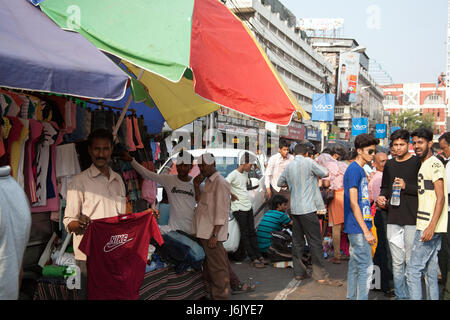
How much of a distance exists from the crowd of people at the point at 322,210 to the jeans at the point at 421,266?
1cm

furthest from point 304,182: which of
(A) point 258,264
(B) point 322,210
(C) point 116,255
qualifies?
(C) point 116,255

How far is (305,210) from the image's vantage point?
22.9ft

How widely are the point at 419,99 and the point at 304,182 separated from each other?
134955 mm

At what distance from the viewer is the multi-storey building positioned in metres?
124

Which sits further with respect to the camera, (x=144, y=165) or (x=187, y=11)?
(x=144, y=165)

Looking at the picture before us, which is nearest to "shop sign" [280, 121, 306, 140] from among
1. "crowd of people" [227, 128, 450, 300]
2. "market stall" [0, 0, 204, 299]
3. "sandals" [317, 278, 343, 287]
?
"sandals" [317, 278, 343, 287]

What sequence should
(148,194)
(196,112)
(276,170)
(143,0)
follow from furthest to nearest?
(276,170)
(196,112)
(148,194)
(143,0)

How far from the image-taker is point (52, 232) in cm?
475

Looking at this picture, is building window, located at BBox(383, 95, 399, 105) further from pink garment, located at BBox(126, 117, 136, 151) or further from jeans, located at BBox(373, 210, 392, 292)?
pink garment, located at BBox(126, 117, 136, 151)

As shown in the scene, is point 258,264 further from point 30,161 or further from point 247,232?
point 30,161

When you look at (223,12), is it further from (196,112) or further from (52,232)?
(52,232)

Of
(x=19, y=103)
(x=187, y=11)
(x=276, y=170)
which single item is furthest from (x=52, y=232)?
(x=276, y=170)

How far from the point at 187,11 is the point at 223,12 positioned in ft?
2.70

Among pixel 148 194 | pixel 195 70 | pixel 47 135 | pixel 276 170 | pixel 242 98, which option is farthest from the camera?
pixel 276 170
